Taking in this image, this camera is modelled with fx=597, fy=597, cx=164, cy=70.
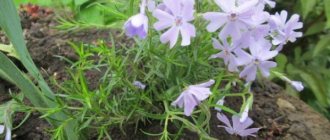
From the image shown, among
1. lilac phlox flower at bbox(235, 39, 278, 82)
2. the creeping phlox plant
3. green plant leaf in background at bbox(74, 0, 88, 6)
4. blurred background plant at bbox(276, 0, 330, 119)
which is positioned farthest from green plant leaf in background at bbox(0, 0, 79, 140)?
blurred background plant at bbox(276, 0, 330, 119)

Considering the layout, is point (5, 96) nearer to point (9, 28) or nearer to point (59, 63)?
point (59, 63)

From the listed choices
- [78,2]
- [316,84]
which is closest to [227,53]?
[78,2]

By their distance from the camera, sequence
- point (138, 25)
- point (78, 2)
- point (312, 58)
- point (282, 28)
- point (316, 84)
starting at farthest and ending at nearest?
1. point (312, 58)
2. point (316, 84)
3. point (78, 2)
4. point (282, 28)
5. point (138, 25)

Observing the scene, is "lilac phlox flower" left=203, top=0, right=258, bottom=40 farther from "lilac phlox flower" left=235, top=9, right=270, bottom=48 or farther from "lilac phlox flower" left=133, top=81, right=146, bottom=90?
"lilac phlox flower" left=133, top=81, right=146, bottom=90

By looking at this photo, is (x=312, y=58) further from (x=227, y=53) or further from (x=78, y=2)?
(x=227, y=53)

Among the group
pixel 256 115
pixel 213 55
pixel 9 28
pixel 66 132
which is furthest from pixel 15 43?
pixel 256 115

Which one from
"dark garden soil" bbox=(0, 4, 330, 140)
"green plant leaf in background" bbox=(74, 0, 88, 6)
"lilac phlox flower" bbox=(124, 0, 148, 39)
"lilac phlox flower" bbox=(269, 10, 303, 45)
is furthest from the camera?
"green plant leaf in background" bbox=(74, 0, 88, 6)
